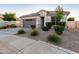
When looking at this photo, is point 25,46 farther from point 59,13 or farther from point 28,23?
point 59,13

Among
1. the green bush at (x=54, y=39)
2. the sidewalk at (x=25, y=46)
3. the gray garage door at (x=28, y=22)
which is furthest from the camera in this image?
the gray garage door at (x=28, y=22)

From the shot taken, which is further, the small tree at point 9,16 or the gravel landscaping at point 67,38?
the small tree at point 9,16

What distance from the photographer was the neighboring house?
389cm

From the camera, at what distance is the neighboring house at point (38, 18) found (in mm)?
3889

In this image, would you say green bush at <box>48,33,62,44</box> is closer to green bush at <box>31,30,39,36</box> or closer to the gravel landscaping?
the gravel landscaping

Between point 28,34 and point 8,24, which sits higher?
point 8,24

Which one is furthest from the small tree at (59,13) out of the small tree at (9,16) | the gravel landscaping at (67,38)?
the small tree at (9,16)

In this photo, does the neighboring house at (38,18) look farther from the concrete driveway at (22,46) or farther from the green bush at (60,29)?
the concrete driveway at (22,46)
